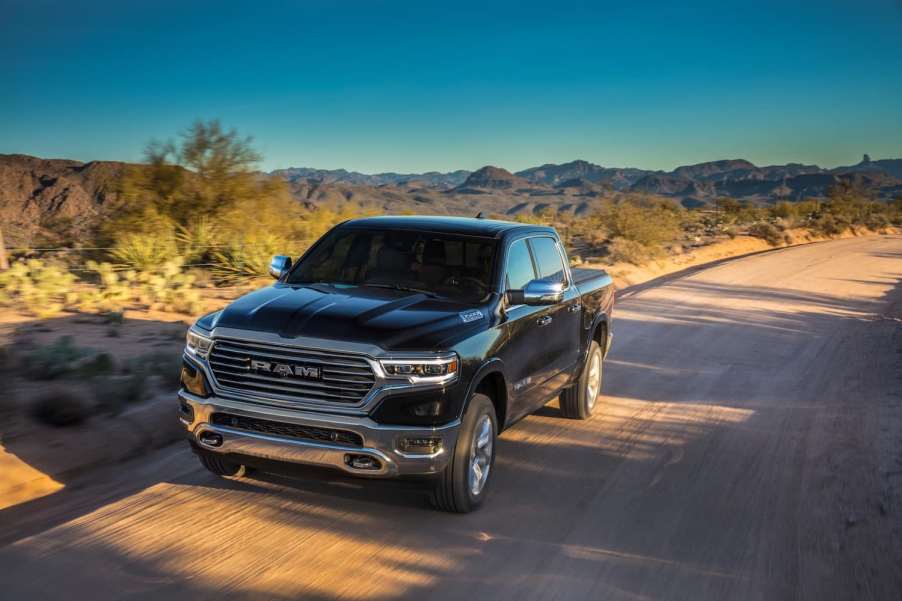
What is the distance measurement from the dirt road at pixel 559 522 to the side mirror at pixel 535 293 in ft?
4.28

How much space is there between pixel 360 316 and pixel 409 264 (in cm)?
117

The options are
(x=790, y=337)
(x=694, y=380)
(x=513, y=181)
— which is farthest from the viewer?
(x=513, y=181)

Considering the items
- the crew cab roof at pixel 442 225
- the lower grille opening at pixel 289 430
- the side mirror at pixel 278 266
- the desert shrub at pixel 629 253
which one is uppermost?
the crew cab roof at pixel 442 225

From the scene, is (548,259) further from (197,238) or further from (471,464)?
(197,238)

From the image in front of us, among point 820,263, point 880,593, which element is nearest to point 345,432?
point 880,593

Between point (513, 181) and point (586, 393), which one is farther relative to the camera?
point (513, 181)

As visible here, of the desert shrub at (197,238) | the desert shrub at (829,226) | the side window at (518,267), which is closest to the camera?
the side window at (518,267)

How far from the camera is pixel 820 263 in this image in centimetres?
2667

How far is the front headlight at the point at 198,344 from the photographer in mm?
4922

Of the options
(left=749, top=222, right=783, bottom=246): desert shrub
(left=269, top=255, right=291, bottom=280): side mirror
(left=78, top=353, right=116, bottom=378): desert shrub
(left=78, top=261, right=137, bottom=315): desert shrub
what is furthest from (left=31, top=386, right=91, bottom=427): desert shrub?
(left=749, top=222, right=783, bottom=246): desert shrub

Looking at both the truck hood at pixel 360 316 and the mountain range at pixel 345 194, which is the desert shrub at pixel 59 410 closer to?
the truck hood at pixel 360 316

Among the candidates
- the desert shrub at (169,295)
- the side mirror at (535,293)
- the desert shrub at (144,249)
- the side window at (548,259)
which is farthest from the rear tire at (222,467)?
the desert shrub at (144,249)

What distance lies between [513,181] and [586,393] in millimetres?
194957

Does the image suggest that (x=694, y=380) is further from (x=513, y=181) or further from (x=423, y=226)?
(x=513, y=181)
